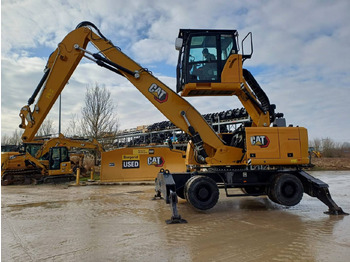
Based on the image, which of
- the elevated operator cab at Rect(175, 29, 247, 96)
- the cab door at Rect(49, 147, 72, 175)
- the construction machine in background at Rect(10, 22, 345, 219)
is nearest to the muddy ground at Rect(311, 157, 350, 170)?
the construction machine in background at Rect(10, 22, 345, 219)

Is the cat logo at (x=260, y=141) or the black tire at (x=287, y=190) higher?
the cat logo at (x=260, y=141)

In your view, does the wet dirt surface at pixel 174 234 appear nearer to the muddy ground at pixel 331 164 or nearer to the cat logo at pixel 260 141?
the cat logo at pixel 260 141

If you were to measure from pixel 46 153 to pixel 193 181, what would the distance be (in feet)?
50.5

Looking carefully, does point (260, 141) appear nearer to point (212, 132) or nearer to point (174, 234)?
point (212, 132)

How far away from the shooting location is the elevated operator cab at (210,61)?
8.09 meters

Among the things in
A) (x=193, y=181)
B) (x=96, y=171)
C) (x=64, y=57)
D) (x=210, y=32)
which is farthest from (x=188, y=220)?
(x=96, y=171)

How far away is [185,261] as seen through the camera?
4.09m

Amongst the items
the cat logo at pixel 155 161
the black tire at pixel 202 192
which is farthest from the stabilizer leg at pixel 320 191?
the cat logo at pixel 155 161

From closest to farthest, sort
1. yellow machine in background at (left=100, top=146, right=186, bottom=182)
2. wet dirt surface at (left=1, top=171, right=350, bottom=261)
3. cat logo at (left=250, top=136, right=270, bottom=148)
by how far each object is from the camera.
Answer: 1. wet dirt surface at (left=1, top=171, right=350, bottom=261)
2. cat logo at (left=250, top=136, right=270, bottom=148)
3. yellow machine in background at (left=100, top=146, right=186, bottom=182)

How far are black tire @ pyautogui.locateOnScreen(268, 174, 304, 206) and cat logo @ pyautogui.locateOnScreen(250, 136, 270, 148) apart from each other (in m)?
1.01

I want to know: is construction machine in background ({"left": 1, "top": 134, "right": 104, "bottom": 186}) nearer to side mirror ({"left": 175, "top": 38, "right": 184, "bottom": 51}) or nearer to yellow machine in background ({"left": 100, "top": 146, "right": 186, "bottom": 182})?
yellow machine in background ({"left": 100, "top": 146, "right": 186, "bottom": 182})

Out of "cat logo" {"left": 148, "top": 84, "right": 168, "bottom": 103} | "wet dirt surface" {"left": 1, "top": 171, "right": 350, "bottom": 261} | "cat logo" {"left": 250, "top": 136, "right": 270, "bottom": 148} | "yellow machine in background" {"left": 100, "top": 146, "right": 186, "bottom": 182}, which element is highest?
"cat logo" {"left": 148, "top": 84, "right": 168, "bottom": 103}

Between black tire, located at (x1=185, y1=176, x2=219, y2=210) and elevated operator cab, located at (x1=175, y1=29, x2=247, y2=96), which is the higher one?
elevated operator cab, located at (x1=175, y1=29, x2=247, y2=96)

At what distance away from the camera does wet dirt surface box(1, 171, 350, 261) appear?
4.37 m
